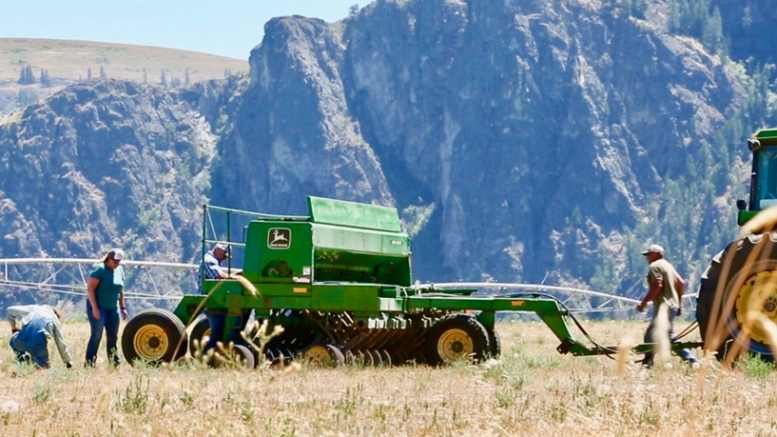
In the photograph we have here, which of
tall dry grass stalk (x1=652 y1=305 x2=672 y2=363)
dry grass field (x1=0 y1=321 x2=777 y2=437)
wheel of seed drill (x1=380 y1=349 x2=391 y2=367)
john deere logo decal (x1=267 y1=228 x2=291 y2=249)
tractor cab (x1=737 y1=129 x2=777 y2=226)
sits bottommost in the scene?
wheel of seed drill (x1=380 y1=349 x2=391 y2=367)

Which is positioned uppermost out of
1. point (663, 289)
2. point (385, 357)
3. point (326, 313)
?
point (663, 289)

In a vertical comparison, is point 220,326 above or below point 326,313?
below

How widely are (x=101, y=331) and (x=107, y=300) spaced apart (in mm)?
406

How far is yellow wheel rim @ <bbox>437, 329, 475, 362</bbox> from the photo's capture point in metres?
18.9

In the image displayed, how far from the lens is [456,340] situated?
62.3 feet

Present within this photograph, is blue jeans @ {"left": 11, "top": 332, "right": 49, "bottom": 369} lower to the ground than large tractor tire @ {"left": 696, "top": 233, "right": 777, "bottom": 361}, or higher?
lower

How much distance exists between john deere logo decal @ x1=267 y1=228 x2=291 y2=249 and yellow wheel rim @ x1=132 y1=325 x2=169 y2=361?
1.78 meters

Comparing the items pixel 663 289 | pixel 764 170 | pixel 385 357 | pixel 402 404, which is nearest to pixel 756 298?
pixel 764 170

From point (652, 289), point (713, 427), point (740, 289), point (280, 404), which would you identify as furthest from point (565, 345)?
point (713, 427)

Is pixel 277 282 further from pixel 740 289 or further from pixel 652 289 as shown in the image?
pixel 740 289

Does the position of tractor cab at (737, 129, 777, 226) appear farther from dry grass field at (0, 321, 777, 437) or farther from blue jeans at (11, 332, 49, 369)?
blue jeans at (11, 332, 49, 369)

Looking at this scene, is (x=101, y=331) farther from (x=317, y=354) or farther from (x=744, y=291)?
Result: (x=744, y=291)

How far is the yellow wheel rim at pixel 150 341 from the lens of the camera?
768 inches

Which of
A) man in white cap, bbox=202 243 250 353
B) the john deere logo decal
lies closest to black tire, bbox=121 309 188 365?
man in white cap, bbox=202 243 250 353
